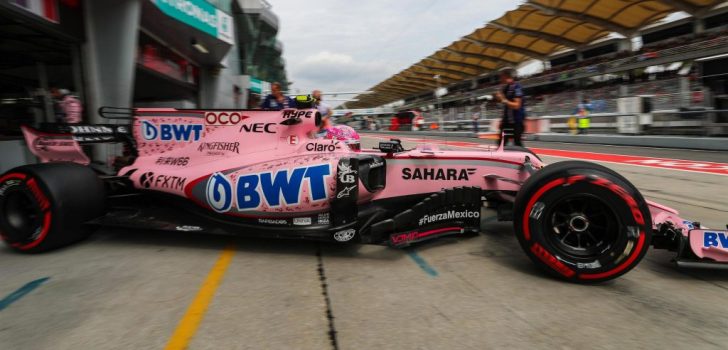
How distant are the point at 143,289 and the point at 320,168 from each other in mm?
1567

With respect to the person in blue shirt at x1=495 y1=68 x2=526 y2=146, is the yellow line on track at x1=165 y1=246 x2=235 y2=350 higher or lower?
lower

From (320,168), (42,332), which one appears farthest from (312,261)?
(42,332)

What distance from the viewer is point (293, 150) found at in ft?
12.5

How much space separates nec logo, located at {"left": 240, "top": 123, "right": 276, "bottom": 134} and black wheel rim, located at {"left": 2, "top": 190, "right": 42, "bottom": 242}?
1.85 m

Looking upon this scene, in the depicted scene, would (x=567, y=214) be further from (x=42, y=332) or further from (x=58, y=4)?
(x=58, y=4)

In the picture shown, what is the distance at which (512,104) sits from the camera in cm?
609

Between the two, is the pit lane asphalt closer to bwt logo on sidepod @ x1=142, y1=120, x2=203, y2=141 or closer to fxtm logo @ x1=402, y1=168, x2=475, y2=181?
fxtm logo @ x1=402, y1=168, x2=475, y2=181

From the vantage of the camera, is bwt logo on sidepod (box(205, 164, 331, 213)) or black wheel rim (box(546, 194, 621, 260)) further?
bwt logo on sidepod (box(205, 164, 331, 213))

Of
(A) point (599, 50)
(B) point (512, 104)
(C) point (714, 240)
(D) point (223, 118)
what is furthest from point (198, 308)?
(A) point (599, 50)

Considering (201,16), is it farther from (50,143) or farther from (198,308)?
(198,308)

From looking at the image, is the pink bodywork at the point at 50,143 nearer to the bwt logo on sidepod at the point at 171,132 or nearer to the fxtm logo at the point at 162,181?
the bwt logo on sidepod at the point at 171,132

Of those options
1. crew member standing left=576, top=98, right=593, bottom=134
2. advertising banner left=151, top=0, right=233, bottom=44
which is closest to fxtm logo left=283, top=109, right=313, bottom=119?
advertising banner left=151, top=0, right=233, bottom=44

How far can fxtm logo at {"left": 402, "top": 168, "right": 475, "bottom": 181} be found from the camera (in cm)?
352

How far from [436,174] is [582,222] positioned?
46.6 inches
